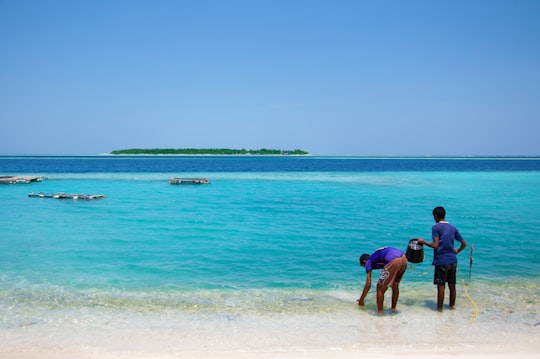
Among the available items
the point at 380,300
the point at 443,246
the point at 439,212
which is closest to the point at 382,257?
the point at 380,300

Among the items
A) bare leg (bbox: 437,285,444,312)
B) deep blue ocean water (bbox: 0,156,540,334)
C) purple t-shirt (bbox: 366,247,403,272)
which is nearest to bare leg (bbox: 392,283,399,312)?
purple t-shirt (bbox: 366,247,403,272)

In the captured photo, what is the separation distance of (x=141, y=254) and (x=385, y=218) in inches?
448

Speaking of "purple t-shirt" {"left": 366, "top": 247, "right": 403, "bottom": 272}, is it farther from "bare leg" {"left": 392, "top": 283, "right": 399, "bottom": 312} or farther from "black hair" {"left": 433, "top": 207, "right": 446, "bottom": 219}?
"black hair" {"left": 433, "top": 207, "right": 446, "bottom": 219}

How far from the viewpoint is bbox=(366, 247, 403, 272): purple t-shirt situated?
7570 mm

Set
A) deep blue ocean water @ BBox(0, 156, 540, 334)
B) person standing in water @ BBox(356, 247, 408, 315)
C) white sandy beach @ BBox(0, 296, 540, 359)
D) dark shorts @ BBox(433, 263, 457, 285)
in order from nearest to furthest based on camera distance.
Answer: white sandy beach @ BBox(0, 296, 540, 359), person standing in water @ BBox(356, 247, 408, 315), dark shorts @ BBox(433, 263, 457, 285), deep blue ocean water @ BBox(0, 156, 540, 334)

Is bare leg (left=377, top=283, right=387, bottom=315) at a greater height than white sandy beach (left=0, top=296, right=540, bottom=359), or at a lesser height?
greater

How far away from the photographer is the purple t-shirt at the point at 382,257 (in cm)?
757

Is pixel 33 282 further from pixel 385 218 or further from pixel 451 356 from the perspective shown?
pixel 385 218

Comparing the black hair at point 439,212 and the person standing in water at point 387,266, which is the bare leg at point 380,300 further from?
the black hair at point 439,212

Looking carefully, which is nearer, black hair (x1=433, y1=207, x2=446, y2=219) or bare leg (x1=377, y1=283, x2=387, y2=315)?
black hair (x1=433, y1=207, x2=446, y2=219)

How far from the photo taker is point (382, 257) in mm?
7668

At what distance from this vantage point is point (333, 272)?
35.6ft

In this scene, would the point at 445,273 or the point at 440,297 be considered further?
the point at 440,297

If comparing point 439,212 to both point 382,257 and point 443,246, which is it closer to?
point 443,246
